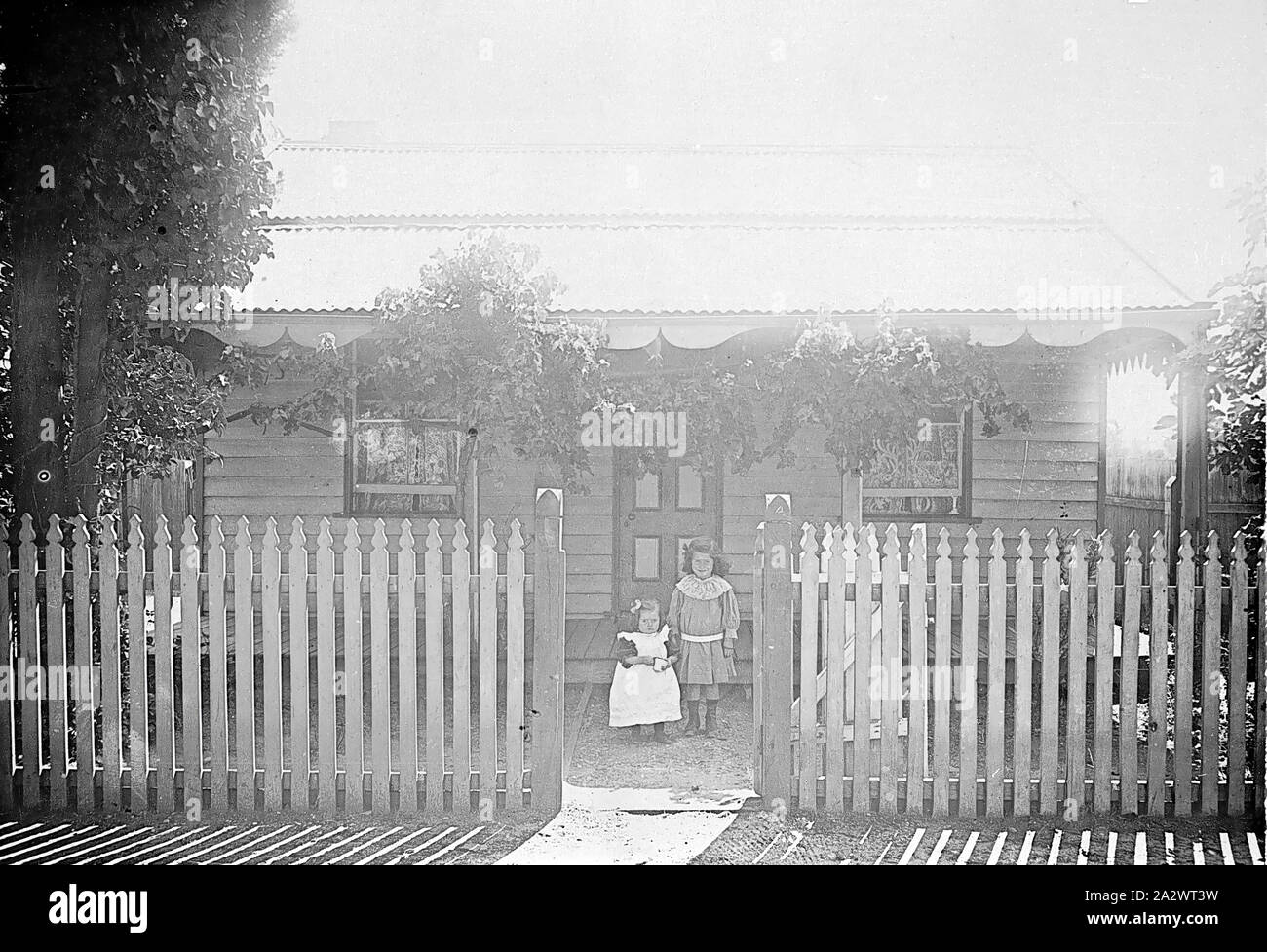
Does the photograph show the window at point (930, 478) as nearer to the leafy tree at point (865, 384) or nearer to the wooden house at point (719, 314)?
the wooden house at point (719, 314)

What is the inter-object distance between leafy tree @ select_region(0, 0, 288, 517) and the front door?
200 inches

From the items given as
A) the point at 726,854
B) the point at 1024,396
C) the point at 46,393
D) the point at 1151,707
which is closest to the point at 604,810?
the point at 726,854

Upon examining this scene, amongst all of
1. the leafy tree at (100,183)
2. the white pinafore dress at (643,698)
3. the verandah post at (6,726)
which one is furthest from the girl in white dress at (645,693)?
the leafy tree at (100,183)

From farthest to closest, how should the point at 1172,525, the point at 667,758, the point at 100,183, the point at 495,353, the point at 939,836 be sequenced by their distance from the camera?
the point at 1172,525
the point at 495,353
the point at 667,758
the point at 100,183
the point at 939,836

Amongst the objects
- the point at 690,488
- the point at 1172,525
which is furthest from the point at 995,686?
the point at 690,488

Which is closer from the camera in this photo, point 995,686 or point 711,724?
point 995,686

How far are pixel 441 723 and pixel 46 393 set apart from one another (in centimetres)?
267

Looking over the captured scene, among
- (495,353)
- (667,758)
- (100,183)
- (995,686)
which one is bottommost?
(667,758)

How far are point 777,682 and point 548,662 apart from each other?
1111 mm

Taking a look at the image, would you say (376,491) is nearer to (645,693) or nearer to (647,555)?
(647,555)

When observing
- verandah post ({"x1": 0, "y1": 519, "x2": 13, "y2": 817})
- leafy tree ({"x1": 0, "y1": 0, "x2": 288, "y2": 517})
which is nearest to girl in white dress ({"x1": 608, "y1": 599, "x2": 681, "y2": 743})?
verandah post ({"x1": 0, "y1": 519, "x2": 13, "y2": 817})

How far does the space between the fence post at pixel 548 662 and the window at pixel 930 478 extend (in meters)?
5.54

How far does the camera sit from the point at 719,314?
7652 mm
